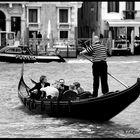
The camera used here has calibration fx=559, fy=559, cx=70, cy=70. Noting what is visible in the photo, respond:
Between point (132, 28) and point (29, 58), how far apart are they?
7.37m

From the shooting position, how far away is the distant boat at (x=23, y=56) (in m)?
19.4

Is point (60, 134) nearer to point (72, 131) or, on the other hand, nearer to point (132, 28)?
point (72, 131)

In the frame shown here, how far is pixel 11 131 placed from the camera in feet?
23.1

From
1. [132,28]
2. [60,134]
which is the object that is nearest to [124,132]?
[60,134]

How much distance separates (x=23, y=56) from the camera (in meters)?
19.5

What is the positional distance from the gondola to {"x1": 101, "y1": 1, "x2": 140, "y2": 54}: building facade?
54.8ft

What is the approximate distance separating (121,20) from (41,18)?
3.58m

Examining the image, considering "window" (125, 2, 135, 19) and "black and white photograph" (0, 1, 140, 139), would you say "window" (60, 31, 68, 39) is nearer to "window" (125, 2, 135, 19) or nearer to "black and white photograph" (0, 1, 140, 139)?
"black and white photograph" (0, 1, 140, 139)

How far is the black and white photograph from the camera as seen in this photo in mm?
7105

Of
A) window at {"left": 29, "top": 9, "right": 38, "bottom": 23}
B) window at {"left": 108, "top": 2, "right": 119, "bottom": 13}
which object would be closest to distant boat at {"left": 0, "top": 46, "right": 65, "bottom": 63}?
window at {"left": 29, "top": 9, "right": 38, "bottom": 23}

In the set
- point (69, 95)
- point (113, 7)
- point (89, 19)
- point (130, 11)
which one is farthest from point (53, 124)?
point (89, 19)

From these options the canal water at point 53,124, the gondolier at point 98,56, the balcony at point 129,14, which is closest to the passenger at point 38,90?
the canal water at point 53,124

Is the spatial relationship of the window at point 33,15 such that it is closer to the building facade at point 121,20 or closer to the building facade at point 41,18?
the building facade at point 41,18

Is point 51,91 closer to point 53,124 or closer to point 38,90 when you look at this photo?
point 38,90
